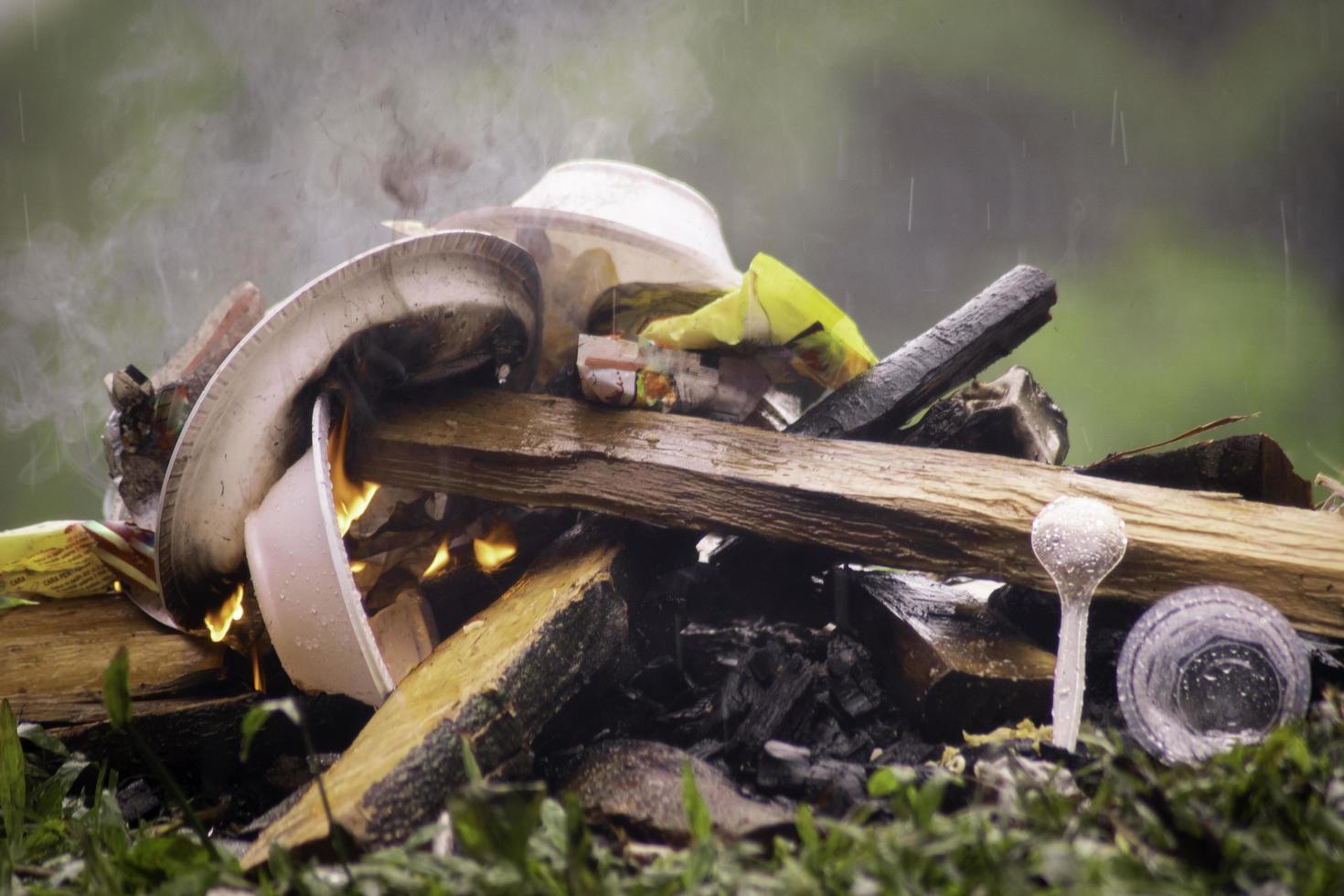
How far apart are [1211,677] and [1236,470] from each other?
33.0 inches

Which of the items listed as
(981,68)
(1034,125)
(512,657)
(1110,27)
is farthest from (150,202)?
(1110,27)

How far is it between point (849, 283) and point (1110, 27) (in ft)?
7.64

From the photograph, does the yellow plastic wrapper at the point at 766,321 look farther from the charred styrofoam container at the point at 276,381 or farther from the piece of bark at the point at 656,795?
the piece of bark at the point at 656,795

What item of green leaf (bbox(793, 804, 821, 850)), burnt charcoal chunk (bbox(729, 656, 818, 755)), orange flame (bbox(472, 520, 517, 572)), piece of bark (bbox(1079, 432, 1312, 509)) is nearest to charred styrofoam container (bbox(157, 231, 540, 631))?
orange flame (bbox(472, 520, 517, 572))

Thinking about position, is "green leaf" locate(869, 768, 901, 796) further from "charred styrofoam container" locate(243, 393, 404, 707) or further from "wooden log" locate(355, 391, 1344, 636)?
"charred styrofoam container" locate(243, 393, 404, 707)

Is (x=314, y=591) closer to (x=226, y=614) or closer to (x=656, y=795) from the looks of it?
(x=226, y=614)

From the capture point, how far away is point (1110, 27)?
5.23 meters

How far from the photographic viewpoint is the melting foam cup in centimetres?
122

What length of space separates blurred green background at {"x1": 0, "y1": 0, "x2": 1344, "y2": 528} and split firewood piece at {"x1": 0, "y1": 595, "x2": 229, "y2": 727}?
1.89m

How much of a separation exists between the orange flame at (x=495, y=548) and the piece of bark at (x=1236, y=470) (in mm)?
1683

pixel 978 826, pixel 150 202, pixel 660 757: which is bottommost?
pixel 660 757

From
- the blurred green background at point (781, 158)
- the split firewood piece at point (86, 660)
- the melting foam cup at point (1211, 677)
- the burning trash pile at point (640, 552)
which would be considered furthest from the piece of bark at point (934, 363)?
the blurred green background at point (781, 158)

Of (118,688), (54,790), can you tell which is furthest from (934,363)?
(54,790)

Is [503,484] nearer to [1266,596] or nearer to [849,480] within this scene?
[849,480]
